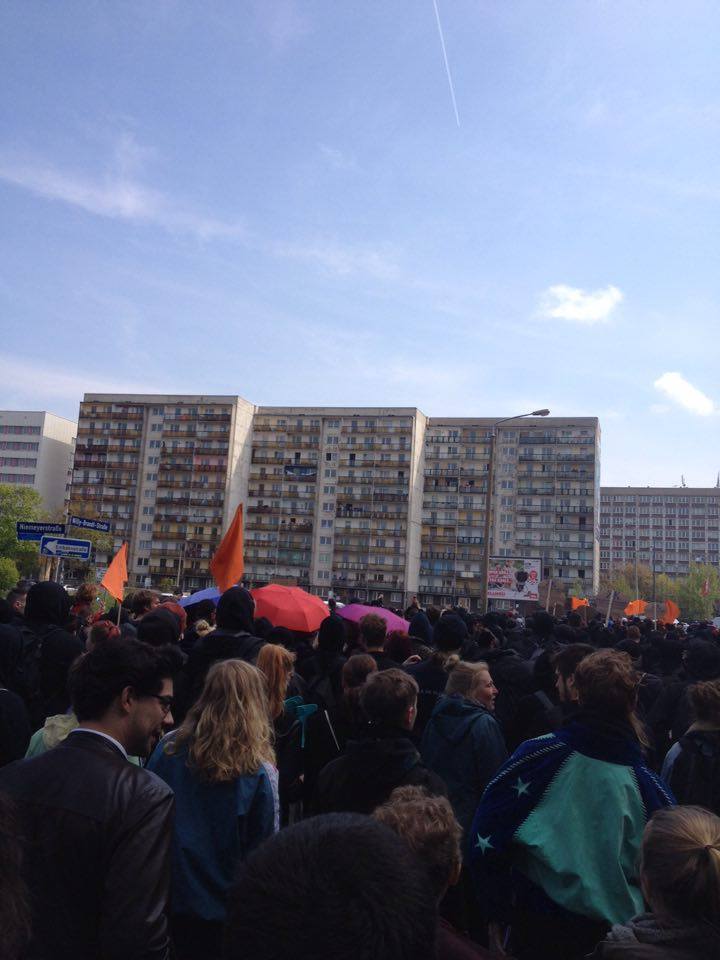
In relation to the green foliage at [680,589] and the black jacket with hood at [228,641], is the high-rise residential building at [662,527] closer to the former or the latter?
the green foliage at [680,589]

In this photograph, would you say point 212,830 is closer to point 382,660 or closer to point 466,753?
point 466,753

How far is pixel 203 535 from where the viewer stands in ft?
357

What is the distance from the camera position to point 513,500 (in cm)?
11138

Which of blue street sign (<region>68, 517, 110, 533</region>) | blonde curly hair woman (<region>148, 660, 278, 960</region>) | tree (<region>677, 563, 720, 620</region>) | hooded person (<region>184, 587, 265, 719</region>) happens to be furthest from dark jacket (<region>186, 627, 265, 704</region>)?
tree (<region>677, 563, 720, 620</region>)

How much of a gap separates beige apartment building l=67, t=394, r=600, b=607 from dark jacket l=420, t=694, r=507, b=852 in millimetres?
100866

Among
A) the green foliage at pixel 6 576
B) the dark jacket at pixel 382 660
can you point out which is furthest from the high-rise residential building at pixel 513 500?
the dark jacket at pixel 382 660

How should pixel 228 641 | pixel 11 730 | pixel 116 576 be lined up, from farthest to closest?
1. pixel 116 576
2. pixel 228 641
3. pixel 11 730

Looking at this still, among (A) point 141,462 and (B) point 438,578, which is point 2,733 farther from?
(A) point 141,462

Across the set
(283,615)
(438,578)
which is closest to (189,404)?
(438,578)

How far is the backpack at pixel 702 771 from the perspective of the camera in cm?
481

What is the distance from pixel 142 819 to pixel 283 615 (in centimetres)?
963

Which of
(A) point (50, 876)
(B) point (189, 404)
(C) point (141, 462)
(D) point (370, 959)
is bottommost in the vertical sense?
(A) point (50, 876)

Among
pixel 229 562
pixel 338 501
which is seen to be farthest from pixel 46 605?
pixel 338 501

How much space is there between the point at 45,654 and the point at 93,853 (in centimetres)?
345
